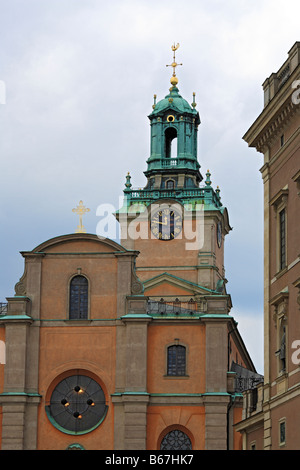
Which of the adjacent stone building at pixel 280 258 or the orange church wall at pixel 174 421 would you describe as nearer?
the adjacent stone building at pixel 280 258

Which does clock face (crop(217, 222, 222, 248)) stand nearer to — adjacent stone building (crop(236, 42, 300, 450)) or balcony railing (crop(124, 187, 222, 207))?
balcony railing (crop(124, 187, 222, 207))

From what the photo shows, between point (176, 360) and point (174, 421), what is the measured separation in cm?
295

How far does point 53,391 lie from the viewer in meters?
57.3

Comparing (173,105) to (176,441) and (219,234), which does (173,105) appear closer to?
(219,234)

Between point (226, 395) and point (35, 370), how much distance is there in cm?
910

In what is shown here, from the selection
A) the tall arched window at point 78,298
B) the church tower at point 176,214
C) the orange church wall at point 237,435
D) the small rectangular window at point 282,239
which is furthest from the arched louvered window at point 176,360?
the small rectangular window at point 282,239

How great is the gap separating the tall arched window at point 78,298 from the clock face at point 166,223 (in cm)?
1518

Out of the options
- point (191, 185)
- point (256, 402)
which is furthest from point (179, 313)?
point (191, 185)

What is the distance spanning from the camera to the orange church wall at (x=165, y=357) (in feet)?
186

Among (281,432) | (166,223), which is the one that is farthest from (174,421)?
(166,223)

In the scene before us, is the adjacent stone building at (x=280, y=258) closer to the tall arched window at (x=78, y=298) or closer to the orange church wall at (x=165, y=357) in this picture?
the orange church wall at (x=165, y=357)

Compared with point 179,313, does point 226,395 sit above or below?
below

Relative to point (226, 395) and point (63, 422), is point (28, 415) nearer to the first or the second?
point (63, 422)

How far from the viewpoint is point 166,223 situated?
241 feet
